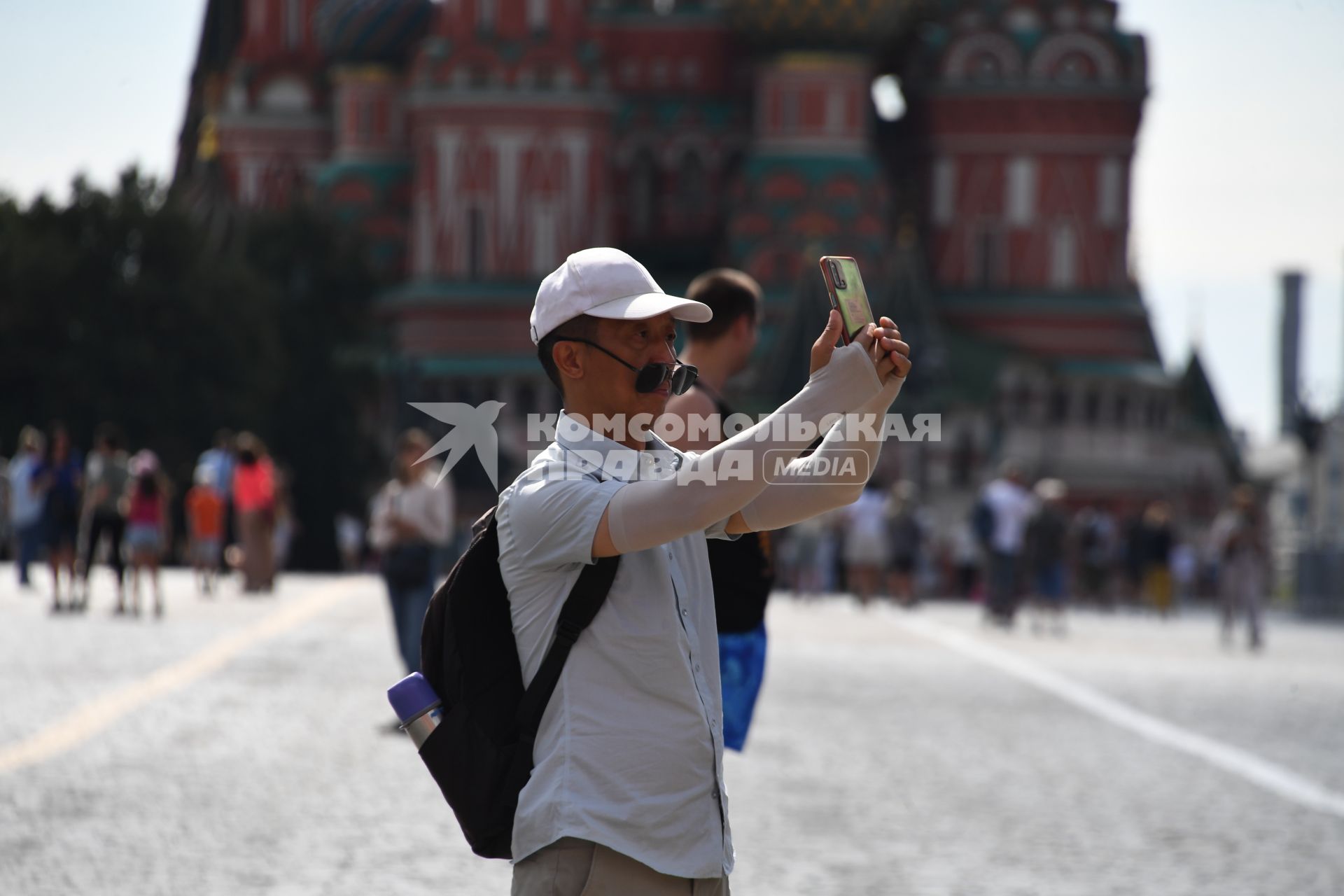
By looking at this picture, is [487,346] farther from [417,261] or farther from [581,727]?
[581,727]

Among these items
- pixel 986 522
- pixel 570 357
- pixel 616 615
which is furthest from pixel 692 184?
pixel 616 615

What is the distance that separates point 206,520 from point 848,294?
2294cm

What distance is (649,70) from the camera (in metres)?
70.4

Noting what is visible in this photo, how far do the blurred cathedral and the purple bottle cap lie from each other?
55.7 metres

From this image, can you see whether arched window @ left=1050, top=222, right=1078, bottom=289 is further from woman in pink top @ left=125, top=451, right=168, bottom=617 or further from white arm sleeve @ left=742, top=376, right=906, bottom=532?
white arm sleeve @ left=742, top=376, right=906, bottom=532

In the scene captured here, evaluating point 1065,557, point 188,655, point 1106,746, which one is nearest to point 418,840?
point 1106,746

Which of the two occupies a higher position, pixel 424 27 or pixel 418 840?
pixel 424 27

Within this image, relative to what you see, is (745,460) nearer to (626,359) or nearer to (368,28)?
(626,359)

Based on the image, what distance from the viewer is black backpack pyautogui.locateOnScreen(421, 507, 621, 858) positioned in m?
3.88

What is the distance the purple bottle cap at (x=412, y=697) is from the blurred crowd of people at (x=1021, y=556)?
65.4 feet

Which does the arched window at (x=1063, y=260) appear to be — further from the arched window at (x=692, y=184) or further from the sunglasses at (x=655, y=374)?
the sunglasses at (x=655, y=374)

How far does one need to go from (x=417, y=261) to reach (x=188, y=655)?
50.2 metres

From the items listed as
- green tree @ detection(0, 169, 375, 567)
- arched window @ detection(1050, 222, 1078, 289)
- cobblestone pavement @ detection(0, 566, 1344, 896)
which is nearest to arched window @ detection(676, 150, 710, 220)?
arched window @ detection(1050, 222, 1078, 289)

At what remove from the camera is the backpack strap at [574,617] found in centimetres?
380
